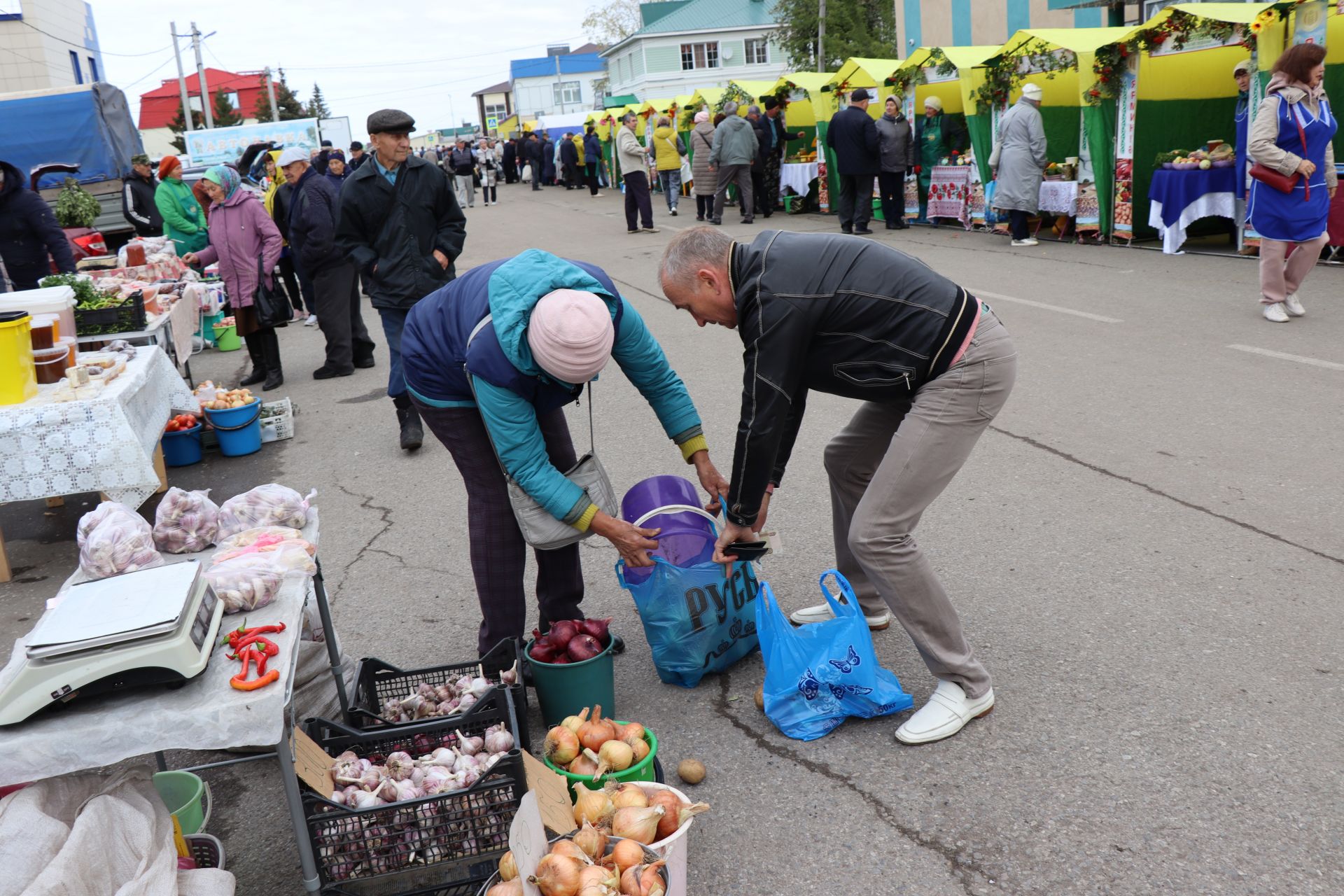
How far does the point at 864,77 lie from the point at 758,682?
1519cm

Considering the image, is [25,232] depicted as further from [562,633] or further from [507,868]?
[507,868]

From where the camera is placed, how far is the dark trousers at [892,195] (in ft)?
50.7

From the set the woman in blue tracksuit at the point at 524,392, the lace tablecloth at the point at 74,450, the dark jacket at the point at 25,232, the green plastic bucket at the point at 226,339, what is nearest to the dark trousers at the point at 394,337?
the lace tablecloth at the point at 74,450

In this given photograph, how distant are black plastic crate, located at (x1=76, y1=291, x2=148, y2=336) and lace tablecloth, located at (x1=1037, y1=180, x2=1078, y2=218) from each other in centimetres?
1069

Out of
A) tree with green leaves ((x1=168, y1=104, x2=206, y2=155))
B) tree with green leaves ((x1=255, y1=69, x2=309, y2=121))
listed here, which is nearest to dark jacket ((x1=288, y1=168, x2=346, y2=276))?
tree with green leaves ((x1=168, y1=104, x2=206, y2=155))

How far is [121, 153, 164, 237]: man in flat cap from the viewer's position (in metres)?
13.6

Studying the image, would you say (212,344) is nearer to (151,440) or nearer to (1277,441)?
(151,440)

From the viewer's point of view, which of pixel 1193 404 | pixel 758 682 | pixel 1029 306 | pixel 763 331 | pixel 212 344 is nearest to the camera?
pixel 763 331

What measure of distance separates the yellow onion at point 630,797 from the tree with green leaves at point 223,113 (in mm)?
60746

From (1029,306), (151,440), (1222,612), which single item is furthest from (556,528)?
(1029,306)

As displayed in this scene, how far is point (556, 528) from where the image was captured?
3184mm

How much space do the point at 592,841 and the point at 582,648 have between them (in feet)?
3.25

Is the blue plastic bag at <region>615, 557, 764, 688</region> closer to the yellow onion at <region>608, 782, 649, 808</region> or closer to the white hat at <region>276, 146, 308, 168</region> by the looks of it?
the yellow onion at <region>608, 782, 649, 808</region>

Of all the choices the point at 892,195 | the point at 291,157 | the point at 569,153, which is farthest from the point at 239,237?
the point at 569,153
